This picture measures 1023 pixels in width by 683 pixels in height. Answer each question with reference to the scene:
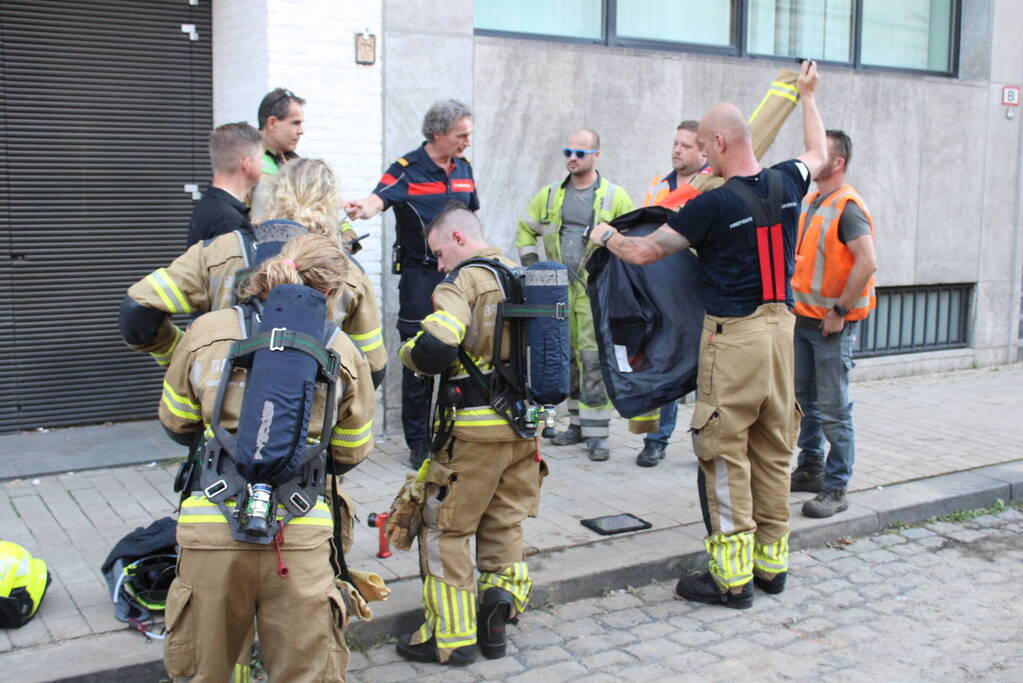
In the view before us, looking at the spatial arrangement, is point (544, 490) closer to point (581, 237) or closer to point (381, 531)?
point (381, 531)

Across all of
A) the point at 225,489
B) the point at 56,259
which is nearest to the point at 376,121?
the point at 56,259

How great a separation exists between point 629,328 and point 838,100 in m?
5.83

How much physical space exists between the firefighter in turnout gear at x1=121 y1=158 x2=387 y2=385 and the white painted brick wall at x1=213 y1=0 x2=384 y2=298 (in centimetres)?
273

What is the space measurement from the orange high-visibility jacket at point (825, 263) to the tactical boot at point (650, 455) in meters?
1.40

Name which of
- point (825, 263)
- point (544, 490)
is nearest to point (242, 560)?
point (544, 490)

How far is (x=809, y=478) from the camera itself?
6676 mm

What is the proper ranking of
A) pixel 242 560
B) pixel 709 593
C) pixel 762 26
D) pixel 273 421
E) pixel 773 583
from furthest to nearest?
pixel 762 26, pixel 773 583, pixel 709 593, pixel 242 560, pixel 273 421

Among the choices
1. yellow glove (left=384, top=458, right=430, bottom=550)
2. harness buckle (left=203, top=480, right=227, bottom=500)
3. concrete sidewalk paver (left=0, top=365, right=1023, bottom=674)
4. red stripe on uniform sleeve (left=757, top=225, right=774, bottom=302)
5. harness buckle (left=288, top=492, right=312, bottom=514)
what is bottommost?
concrete sidewalk paver (left=0, top=365, right=1023, bottom=674)

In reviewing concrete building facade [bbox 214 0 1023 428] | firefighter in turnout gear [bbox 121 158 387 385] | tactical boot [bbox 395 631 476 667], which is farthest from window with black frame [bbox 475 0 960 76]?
tactical boot [bbox 395 631 476 667]

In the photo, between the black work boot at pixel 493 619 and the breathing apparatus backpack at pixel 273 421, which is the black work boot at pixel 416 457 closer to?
the black work boot at pixel 493 619

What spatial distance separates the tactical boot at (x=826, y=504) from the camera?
20.2ft

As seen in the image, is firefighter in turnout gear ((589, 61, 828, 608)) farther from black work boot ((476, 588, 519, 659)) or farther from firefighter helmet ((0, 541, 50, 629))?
firefighter helmet ((0, 541, 50, 629))

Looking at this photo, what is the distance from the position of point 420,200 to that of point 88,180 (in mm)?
2340

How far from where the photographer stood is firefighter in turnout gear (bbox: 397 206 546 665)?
4.34 meters
